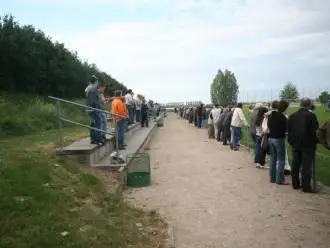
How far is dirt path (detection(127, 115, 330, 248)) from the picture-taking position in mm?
6812

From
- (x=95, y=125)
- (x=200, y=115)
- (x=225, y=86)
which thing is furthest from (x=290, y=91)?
(x=95, y=125)

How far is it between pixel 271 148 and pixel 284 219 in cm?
352

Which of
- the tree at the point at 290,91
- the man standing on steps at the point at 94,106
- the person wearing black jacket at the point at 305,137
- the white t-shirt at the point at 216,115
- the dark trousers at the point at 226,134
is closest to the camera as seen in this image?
the person wearing black jacket at the point at 305,137

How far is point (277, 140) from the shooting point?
10906mm

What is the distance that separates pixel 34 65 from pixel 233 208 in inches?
1078

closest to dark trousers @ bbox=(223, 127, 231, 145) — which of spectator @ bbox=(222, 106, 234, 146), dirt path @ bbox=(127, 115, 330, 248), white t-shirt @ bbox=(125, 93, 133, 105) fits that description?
spectator @ bbox=(222, 106, 234, 146)

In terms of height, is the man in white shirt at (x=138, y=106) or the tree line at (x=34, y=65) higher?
the tree line at (x=34, y=65)

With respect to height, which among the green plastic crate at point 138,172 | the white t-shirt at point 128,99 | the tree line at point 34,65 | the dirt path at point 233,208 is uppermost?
the tree line at point 34,65

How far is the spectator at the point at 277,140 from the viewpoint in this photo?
10.9 metres

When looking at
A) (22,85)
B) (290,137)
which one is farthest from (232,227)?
(22,85)

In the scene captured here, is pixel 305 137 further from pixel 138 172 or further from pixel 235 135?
pixel 235 135

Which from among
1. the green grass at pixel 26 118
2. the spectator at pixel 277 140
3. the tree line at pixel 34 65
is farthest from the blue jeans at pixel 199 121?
the spectator at pixel 277 140

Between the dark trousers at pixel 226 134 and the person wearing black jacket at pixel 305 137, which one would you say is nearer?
the person wearing black jacket at pixel 305 137

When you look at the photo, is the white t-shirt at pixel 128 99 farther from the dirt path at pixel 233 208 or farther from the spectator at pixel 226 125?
the dirt path at pixel 233 208
